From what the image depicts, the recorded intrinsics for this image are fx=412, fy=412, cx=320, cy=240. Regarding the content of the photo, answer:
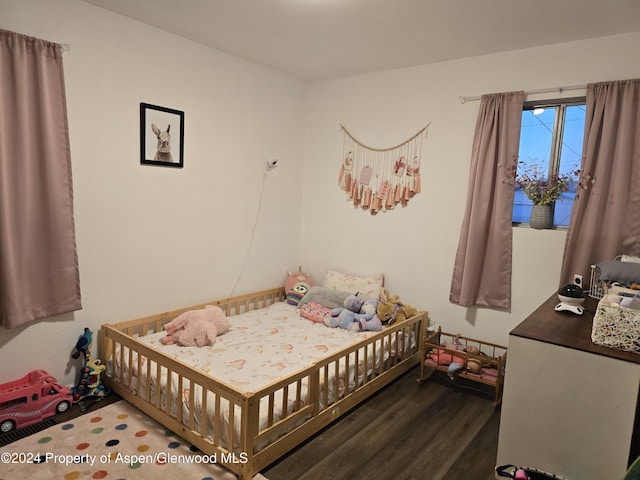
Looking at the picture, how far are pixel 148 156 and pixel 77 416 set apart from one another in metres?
1.74

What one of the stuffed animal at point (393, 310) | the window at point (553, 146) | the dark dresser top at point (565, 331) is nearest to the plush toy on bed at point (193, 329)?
the stuffed animal at point (393, 310)

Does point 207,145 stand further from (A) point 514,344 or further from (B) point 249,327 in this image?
(A) point 514,344

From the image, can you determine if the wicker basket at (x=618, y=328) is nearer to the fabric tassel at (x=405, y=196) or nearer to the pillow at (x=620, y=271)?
the pillow at (x=620, y=271)

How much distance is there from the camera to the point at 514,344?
1795 mm

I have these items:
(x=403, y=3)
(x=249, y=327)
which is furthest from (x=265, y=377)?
(x=403, y=3)

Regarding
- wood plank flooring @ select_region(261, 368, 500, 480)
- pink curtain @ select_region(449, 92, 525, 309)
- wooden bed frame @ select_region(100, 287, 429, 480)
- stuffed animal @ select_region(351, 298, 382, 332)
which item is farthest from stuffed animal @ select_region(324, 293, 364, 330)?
pink curtain @ select_region(449, 92, 525, 309)

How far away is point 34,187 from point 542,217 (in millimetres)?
3294

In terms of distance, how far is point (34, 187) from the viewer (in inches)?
94.6

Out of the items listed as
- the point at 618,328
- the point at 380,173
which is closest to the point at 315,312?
the point at 380,173

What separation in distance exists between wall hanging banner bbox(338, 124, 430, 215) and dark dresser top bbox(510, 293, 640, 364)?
1.65m

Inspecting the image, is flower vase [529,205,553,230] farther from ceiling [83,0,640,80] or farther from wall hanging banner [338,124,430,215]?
ceiling [83,0,640,80]

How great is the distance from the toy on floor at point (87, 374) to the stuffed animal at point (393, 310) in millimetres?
2030

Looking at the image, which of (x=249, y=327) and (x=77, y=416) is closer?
(x=77, y=416)

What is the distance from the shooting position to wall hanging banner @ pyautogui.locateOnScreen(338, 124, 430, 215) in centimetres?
355
